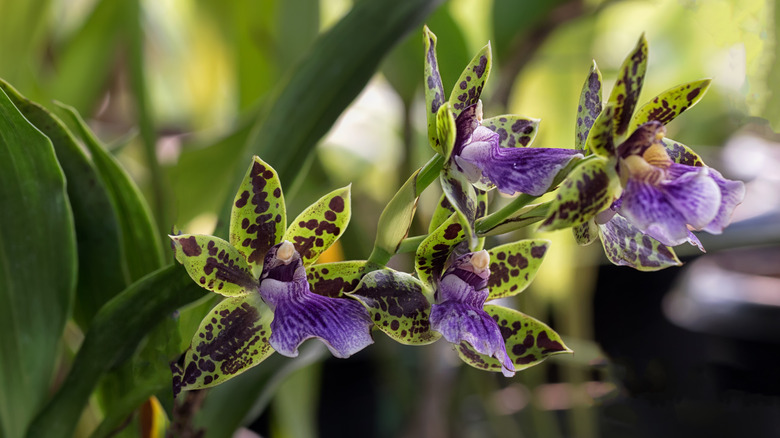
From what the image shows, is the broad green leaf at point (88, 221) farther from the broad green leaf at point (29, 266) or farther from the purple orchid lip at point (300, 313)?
the purple orchid lip at point (300, 313)

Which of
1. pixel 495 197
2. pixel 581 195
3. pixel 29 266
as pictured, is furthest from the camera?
pixel 495 197

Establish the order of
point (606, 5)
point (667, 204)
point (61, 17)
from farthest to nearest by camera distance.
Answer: point (61, 17) → point (606, 5) → point (667, 204)

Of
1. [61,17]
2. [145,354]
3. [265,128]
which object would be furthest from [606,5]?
[61,17]

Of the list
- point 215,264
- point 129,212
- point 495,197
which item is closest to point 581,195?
point 215,264

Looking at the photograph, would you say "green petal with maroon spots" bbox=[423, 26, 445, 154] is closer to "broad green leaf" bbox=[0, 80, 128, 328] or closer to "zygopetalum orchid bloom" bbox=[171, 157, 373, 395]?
"zygopetalum orchid bloom" bbox=[171, 157, 373, 395]

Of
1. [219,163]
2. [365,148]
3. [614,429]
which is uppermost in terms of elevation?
[219,163]

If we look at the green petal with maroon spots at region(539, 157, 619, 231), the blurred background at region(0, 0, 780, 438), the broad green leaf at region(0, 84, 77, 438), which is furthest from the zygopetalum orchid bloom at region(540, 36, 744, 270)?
the broad green leaf at region(0, 84, 77, 438)

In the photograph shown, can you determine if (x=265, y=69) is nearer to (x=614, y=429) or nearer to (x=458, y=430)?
(x=458, y=430)

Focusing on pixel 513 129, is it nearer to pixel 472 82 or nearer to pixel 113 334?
pixel 472 82
